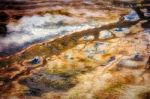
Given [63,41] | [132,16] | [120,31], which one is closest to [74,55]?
[63,41]

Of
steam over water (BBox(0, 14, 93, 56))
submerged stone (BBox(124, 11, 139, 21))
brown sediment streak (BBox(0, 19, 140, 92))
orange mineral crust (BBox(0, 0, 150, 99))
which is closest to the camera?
orange mineral crust (BBox(0, 0, 150, 99))

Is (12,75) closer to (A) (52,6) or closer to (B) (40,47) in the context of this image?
(B) (40,47)

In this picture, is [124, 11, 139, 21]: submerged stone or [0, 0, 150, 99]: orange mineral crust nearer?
[0, 0, 150, 99]: orange mineral crust

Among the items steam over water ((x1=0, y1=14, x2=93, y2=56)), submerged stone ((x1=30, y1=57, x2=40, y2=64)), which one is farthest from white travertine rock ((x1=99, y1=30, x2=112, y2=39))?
submerged stone ((x1=30, y1=57, x2=40, y2=64))

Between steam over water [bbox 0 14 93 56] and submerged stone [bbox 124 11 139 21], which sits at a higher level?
submerged stone [bbox 124 11 139 21]

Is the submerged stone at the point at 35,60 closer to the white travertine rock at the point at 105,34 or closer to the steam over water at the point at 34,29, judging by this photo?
the steam over water at the point at 34,29

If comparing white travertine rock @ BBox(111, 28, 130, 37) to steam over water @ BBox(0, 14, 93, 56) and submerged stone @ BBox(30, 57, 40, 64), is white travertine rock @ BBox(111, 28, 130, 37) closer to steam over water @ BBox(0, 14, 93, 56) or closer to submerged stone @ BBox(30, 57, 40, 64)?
steam over water @ BBox(0, 14, 93, 56)

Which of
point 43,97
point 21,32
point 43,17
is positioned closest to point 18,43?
point 21,32

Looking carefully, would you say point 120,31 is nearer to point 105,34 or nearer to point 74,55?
point 105,34
